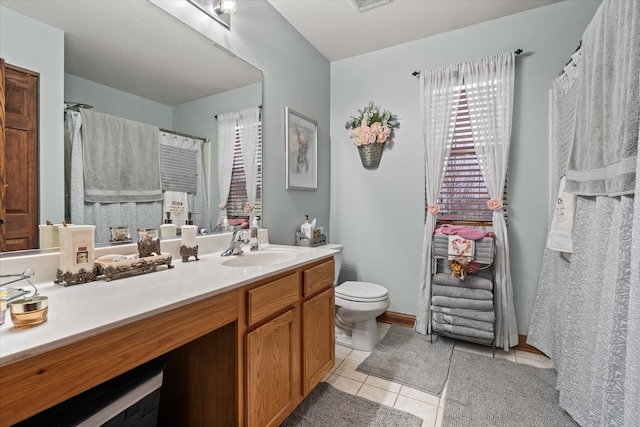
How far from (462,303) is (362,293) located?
767 mm

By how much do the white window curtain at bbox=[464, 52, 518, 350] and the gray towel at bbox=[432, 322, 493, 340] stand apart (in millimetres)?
222

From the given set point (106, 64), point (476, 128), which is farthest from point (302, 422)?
point (476, 128)

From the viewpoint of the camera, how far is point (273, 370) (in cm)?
132

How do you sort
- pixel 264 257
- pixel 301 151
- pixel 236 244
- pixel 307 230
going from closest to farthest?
pixel 236 244 → pixel 264 257 → pixel 307 230 → pixel 301 151

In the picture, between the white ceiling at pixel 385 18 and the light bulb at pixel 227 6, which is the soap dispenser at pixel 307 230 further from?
the white ceiling at pixel 385 18

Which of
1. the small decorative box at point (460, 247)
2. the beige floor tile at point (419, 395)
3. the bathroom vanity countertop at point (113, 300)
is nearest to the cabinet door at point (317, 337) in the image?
the bathroom vanity countertop at point (113, 300)

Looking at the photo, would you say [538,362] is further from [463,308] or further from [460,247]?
[460,247]

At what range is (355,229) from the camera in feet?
9.64

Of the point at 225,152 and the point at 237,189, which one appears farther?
the point at 237,189

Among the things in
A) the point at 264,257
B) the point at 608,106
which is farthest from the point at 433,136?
the point at 264,257

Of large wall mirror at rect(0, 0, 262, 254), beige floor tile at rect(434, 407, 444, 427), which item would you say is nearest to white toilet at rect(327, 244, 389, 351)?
beige floor tile at rect(434, 407, 444, 427)

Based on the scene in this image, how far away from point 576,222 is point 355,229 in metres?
1.71

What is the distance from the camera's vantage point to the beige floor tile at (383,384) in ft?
5.93

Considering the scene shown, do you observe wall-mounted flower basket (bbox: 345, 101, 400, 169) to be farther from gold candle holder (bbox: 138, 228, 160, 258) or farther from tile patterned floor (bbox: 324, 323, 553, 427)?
gold candle holder (bbox: 138, 228, 160, 258)
